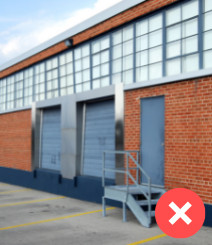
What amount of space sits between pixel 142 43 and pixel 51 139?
21.8 ft

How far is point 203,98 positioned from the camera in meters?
8.65

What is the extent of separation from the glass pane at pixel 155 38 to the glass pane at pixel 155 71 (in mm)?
618

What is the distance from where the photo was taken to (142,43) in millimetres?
10742

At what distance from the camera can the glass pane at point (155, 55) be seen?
10067 mm

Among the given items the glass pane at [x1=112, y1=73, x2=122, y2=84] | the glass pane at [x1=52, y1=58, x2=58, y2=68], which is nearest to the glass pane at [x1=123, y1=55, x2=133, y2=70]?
the glass pane at [x1=112, y1=73, x2=122, y2=84]

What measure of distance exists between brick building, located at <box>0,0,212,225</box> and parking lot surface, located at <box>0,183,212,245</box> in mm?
1271

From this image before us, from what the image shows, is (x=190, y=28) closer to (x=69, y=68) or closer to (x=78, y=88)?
(x=78, y=88)

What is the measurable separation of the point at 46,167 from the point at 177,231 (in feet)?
39.0

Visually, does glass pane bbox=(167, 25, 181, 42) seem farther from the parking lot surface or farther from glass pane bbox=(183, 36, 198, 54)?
the parking lot surface

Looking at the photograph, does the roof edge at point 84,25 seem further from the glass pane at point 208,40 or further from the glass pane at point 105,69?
the glass pane at point 208,40

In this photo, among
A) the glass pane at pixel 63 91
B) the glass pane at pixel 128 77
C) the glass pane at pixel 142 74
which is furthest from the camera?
the glass pane at pixel 63 91

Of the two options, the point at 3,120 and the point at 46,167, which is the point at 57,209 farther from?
the point at 3,120

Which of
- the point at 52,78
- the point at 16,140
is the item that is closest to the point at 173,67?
the point at 52,78

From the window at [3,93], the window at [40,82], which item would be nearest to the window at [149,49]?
the window at [40,82]
